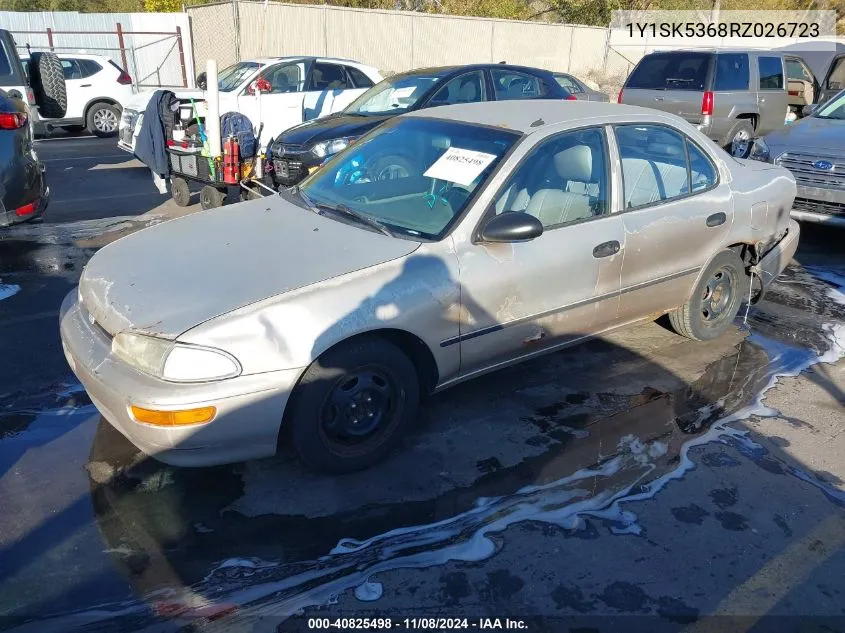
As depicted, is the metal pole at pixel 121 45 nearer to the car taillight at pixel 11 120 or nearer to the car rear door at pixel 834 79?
the car taillight at pixel 11 120

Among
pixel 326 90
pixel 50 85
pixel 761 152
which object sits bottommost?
pixel 761 152

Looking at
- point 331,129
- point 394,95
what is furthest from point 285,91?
point 331,129

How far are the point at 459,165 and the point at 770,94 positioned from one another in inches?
427

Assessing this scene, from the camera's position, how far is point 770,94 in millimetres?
12289

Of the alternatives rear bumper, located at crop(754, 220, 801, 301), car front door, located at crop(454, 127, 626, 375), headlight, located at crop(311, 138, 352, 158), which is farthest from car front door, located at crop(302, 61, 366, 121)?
car front door, located at crop(454, 127, 626, 375)

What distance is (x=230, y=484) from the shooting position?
327cm

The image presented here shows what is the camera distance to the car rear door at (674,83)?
11.7 m

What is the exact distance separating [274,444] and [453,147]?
1.95 m

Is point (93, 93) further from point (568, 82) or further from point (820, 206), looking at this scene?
point (820, 206)

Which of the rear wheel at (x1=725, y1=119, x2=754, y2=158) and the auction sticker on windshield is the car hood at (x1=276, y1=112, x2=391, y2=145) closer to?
the auction sticker on windshield

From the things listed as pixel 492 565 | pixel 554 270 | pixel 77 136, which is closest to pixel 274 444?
pixel 492 565

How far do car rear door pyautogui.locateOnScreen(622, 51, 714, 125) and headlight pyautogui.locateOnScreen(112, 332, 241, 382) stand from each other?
1076 cm

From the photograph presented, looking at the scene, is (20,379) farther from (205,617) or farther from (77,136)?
(77,136)

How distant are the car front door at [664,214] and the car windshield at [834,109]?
4.69 metres
